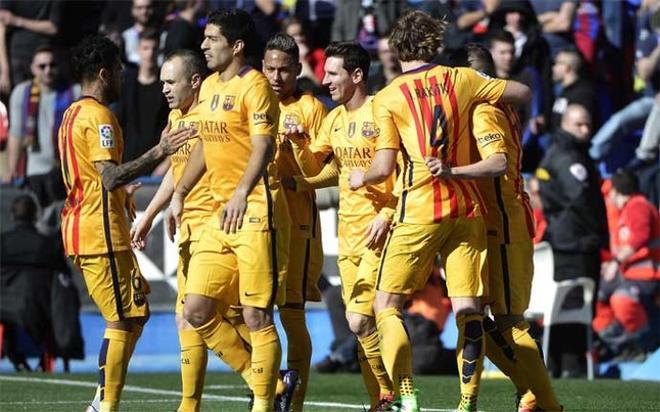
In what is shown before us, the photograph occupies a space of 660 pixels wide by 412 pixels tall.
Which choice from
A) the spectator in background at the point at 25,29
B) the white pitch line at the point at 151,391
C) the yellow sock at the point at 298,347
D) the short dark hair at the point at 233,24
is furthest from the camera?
the spectator in background at the point at 25,29

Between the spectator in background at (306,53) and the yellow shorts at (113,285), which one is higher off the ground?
the spectator in background at (306,53)

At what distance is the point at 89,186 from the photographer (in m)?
9.81

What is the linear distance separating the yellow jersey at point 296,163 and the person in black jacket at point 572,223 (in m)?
5.36

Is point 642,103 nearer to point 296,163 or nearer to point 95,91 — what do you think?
point 296,163

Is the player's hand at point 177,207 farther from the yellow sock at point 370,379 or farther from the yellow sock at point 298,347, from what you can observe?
the yellow sock at point 370,379

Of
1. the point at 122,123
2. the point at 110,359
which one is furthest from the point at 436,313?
the point at 110,359

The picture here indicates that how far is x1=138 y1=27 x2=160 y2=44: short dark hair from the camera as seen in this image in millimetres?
17359

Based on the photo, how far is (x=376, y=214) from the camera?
10484mm

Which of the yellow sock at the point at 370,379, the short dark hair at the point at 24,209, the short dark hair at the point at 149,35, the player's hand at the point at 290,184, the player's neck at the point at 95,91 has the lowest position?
the yellow sock at the point at 370,379

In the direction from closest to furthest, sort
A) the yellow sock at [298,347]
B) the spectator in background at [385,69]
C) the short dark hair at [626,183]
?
the yellow sock at [298,347], the short dark hair at [626,183], the spectator in background at [385,69]

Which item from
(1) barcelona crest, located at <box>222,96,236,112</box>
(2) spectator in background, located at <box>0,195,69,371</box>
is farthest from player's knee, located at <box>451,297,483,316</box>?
(2) spectator in background, located at <box>0,195,69,371</box>

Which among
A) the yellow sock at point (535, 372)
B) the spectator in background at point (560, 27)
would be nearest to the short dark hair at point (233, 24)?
the yellow sock at point (535, 372)

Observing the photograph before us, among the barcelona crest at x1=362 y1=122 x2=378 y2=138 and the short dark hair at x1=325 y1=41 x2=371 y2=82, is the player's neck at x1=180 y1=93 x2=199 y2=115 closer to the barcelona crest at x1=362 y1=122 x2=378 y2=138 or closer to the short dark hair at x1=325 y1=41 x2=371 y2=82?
the short dark hair at x1=325 y1=41 x2=371 y2=82

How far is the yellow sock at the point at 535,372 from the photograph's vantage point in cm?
961
